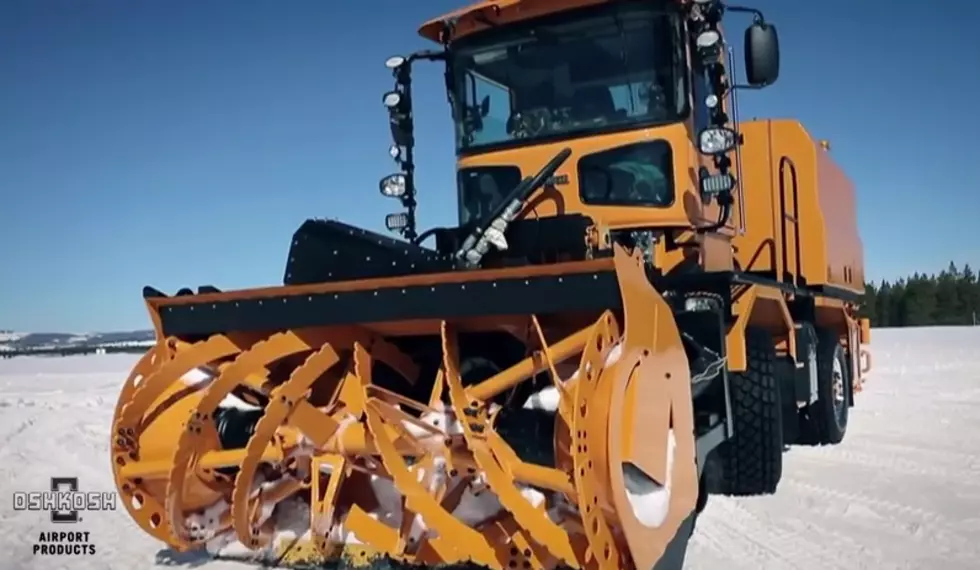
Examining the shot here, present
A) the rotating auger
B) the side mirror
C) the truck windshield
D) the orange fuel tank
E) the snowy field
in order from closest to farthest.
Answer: the rotating auger
the snowy field
the side mirror
the truck windshield
the orange fuel tank

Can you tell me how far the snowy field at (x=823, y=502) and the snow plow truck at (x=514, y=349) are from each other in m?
0.39

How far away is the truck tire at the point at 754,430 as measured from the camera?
5.11 m

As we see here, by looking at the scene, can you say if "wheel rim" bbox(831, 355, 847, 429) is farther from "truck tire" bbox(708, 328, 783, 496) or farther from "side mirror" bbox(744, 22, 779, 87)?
"side mirror" bbox(744, 22, 779, 87)

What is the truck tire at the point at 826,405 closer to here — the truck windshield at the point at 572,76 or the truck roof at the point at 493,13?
the truck windshield at the point at 572,76

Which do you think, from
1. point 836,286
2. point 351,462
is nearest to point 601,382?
point 351,462

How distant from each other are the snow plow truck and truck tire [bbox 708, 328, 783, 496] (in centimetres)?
2

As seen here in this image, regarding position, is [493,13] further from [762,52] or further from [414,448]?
[414,448]

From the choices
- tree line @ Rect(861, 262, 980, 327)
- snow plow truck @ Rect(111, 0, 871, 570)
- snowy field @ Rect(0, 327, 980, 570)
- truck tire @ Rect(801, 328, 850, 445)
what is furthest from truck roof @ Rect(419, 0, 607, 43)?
tree line @ Rect(861, 262, 980, 327)

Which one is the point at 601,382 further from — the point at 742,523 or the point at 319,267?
the point at 742,523

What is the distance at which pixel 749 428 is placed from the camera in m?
5.16

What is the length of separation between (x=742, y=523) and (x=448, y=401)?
2077 millimetres

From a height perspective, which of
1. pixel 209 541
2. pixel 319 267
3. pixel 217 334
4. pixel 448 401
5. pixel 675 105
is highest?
pixel 675 105

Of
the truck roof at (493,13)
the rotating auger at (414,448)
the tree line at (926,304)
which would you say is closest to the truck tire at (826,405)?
the truck roof at (493,13)

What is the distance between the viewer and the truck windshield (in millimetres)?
5051
